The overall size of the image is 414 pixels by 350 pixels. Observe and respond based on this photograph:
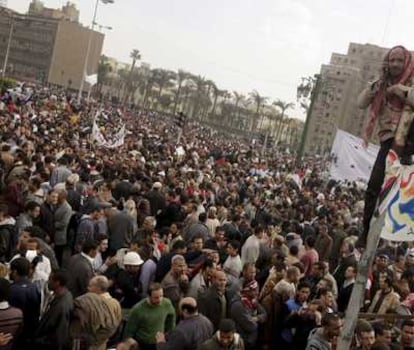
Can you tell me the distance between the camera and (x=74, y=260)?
668 cm

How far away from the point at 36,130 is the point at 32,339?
1538 cm

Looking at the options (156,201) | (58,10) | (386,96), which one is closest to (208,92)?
(58,10)

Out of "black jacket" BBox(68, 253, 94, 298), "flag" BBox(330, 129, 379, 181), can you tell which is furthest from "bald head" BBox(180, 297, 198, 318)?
"flag" BBox(330, 129, 379, 181)

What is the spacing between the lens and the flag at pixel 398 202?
9.29ft

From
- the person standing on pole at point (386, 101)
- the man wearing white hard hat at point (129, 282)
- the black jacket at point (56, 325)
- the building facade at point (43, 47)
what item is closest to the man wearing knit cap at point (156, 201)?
the man wearing white hard hat at point (129, 282)

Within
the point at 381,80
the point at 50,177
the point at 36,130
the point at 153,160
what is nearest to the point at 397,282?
the point at 381,80

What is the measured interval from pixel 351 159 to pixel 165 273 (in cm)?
293

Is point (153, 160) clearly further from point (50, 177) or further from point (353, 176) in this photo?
point (353, 176)

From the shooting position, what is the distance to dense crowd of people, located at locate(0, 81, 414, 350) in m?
5.49

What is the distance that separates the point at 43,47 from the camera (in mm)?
117875

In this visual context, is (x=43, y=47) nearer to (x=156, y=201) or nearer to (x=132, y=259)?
(x=156, y=201)

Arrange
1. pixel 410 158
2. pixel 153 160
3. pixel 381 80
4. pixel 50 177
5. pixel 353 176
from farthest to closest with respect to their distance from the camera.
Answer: pixel 153 160
pixel 50 177
pixel 353 176
pixel 381 80
pixel 410 158

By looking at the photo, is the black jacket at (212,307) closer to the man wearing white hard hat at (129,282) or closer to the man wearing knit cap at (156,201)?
the man wearing white hard hat at (129,282)

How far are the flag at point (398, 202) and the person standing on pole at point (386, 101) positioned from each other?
0.68ft
